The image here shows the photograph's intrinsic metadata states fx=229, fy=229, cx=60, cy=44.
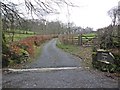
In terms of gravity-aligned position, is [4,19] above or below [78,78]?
above

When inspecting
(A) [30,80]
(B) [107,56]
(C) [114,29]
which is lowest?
(A) [30,80]

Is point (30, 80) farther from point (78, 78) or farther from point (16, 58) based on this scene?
point (16, 58)

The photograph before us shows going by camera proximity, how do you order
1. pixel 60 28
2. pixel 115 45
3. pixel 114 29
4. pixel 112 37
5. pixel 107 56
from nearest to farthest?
1. pixel 107 56
2. pixel 115 45
3. pixel 112 37
4. pixel 114 29
5. pixel 60 28

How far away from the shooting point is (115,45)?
1354cm

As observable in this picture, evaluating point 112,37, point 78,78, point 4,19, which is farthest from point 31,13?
point 112,37

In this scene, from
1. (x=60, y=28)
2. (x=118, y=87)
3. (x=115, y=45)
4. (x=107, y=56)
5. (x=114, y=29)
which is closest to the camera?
(x=118, y=87)

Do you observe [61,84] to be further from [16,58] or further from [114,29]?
[114,29]

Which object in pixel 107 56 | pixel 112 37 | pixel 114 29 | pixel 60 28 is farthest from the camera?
pixel 60 28

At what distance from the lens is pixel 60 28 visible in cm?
6469

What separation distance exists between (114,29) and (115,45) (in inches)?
114

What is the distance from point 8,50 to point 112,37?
6705 mm

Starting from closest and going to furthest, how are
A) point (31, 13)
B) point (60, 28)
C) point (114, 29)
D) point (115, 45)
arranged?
point (31, 13)
point (115, 45)
point (114, 29)
point (60, 28)

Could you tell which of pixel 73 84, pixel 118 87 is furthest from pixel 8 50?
pixel 118 87

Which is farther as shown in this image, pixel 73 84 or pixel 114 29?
pixel 114 29
